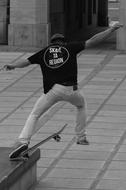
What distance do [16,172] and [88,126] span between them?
4.93 metres

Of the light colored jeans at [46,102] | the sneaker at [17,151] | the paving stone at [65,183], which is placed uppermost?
the light colored jeans at [46,102]

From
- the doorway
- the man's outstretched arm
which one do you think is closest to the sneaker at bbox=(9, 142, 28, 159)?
the man's outstretched arm

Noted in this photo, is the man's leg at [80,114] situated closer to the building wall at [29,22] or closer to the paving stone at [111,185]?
the paving stone at [111,185]

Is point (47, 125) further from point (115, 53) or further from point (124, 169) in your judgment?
point (115, 53)

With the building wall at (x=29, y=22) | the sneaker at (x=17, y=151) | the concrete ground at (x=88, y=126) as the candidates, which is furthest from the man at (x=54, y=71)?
the building wall at (x=29, y=22)

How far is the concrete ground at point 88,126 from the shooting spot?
10984 mm

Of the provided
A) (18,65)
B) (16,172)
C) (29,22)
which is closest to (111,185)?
(16,172)

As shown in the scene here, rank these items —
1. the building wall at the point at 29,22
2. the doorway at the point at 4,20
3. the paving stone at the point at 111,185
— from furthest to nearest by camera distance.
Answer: the doorway at the point at 4,20
the building wall at the point at 29,22
the paving stone at the point at 111,185

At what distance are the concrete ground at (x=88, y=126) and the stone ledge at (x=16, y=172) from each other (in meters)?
0.32

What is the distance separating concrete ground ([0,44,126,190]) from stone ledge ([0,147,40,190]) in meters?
0.32

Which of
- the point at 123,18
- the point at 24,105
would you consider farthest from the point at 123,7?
the point at 24,105

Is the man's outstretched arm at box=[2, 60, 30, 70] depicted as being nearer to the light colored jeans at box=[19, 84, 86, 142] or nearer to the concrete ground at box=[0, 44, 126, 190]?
the light colored jeans at box=[19, 84, 86, 142]

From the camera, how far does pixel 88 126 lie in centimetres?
1434

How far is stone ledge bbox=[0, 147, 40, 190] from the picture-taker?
30.1 feet
